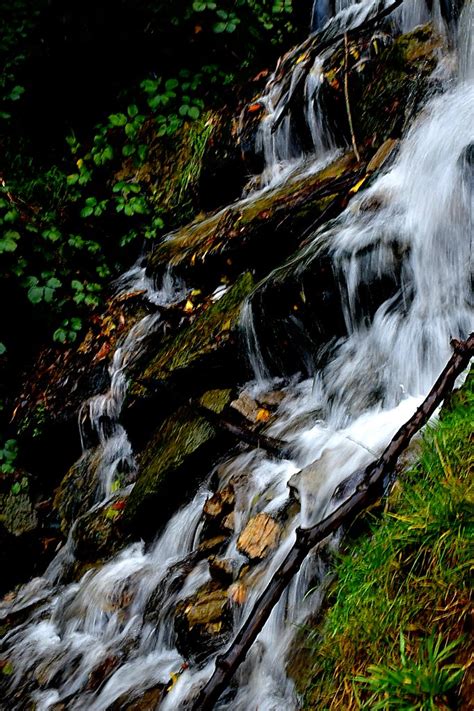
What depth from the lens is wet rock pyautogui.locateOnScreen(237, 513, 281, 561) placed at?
2.84 metres

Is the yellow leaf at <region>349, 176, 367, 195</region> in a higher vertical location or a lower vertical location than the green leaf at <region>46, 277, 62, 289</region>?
lower

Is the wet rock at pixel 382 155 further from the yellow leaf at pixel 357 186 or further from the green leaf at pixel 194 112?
the green leaf at pixel 194 112

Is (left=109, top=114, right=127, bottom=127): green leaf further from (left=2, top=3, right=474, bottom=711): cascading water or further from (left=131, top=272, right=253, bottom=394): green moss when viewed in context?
(left=2, top=3, right=474, bottom=711): cascading water

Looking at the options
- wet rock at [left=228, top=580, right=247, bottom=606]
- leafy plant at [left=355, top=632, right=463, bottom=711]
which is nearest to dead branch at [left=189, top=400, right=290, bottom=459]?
wet rock at [left=228, top=580, right=247, bottom=606]

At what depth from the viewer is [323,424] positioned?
3631mm

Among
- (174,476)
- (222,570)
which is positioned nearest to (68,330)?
(174,476)

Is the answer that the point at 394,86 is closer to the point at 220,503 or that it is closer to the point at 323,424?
the point at 323,424

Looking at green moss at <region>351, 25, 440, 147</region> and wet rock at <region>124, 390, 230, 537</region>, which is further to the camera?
green moss at <region>351, 25, 440, 147</region>

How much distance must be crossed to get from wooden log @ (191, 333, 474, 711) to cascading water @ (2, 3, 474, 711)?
1.71 feet

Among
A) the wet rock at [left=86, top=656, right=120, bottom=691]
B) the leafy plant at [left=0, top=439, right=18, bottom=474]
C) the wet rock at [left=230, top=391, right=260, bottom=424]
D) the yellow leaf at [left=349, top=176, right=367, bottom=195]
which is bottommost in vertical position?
the wet rock at [left=86, top=656, right=120, bottom=691]

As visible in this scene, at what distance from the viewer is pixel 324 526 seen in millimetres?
2002

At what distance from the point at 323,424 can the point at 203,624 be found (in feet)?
4.60

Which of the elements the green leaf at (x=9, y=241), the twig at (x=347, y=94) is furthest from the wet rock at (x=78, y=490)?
the twig at (x=347, y=94)

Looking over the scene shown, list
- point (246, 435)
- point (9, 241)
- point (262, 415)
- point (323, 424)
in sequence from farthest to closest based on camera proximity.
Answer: point (9, 241) < point (262, 415) < point (246, 435) < point (323, 424)
